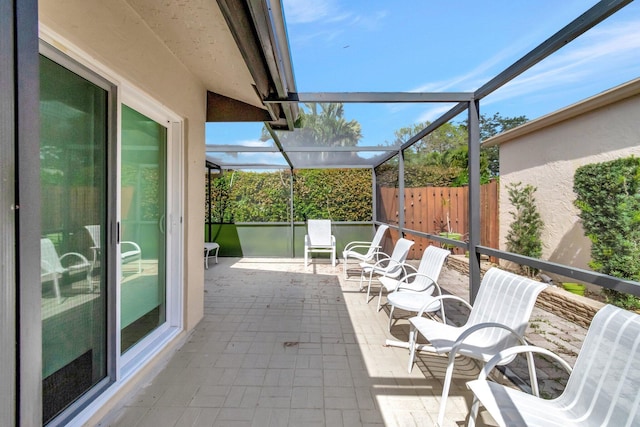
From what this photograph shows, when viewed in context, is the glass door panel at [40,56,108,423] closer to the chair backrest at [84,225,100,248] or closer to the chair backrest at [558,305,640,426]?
the chair backrest at [84,225,100,248]

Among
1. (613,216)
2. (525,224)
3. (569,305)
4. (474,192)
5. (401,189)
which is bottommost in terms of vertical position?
(569,305)

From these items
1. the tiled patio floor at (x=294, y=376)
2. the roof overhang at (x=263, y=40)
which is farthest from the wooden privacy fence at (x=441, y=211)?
the roof overhang at (x=263, y=40)

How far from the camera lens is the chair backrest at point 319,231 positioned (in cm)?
666

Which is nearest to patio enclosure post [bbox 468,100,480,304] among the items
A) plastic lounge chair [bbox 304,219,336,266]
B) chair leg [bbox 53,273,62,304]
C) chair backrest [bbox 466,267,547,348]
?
chair backrest [bbox 466,267,547,348]

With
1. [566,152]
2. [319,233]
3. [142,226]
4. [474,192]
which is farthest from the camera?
[319,233]

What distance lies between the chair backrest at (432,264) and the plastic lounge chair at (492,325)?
82cm

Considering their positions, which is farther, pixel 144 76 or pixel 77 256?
pixel 144 76

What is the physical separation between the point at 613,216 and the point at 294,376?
2.78 meters

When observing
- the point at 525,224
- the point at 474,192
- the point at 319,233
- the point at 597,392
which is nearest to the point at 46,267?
the point at 597,392

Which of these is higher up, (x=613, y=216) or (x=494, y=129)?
(x=494, y=129)

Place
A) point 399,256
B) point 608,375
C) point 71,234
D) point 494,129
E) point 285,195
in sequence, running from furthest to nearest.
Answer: point 285,195 < point 399,256 < point 494,129 < point 71,234 < point 608,375

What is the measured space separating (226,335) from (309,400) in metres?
1.28

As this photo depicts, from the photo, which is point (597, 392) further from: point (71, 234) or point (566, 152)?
point (71, 234)

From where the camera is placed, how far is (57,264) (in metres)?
1.47
